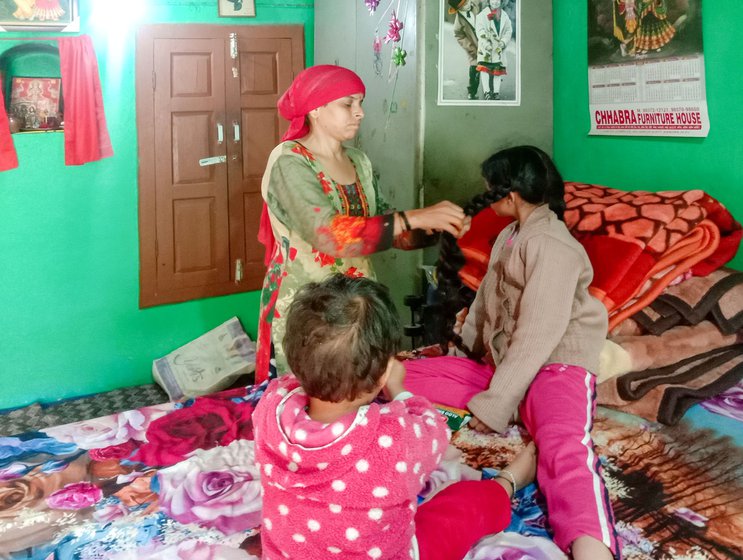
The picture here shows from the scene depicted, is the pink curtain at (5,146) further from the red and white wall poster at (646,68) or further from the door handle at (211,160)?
the red and white wall poster at (646,68)

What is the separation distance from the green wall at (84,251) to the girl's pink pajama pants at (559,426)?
217 cm

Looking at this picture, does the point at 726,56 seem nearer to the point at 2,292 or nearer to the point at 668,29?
the point at 668,29

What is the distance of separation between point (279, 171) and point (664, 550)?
136 centimetres

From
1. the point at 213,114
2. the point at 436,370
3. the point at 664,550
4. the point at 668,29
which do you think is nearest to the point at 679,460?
the point at 664,550

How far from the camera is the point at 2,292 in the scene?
138 inches

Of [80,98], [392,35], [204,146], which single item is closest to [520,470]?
[392,35]

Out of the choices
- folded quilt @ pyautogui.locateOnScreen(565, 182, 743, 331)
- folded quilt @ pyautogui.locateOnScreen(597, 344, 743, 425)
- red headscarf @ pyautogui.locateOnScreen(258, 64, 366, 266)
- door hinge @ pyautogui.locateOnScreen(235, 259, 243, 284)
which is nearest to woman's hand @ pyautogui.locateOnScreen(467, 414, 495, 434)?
folded quilt @ pyautogui.locateOnScreen(597, 344, 743, 425)

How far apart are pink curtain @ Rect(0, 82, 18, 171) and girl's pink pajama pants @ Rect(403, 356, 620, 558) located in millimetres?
2349

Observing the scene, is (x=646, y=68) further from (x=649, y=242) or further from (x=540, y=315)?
(x=540, y=315)

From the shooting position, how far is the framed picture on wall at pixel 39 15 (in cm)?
332

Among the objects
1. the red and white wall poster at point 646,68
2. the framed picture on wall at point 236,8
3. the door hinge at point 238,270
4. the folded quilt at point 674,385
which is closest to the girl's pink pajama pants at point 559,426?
the folded quilt at point 674,385

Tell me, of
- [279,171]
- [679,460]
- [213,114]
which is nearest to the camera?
[679,460]

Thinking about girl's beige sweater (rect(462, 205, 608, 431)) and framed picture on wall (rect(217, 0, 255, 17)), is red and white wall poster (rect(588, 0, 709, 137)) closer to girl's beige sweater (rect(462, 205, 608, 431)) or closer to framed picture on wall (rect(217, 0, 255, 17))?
girl's beige sweater (rect(462, 205, 608, 431))

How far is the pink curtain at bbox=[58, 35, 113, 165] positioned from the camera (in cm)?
348
